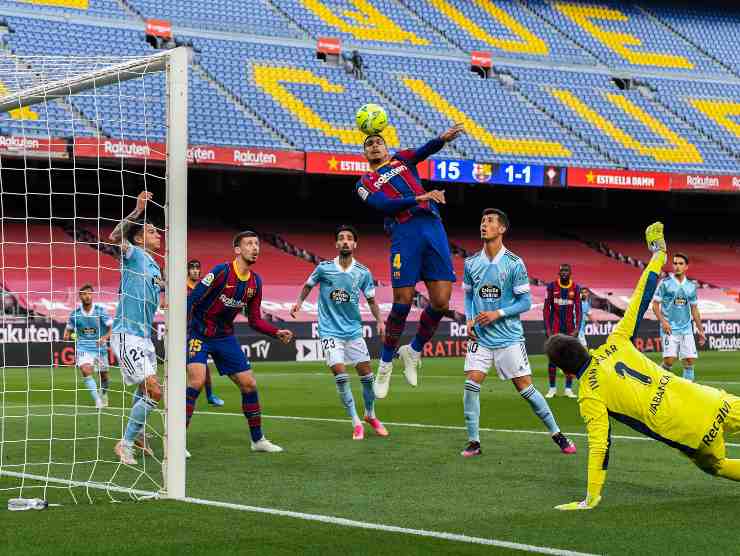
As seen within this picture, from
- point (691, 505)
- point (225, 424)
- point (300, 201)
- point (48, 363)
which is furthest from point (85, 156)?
point (691, 505)

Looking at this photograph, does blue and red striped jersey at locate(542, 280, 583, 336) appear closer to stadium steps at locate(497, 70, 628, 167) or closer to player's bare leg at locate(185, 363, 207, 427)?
player's bare leg at locate(185, 363, 207, 427)

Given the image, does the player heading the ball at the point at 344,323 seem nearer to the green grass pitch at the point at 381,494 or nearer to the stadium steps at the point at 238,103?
the green grass pitch at the point at 381,494

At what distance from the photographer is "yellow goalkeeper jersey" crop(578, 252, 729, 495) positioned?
707 cm

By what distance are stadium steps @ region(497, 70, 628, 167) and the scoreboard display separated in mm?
3593

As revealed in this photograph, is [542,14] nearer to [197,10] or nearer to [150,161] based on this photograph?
[197,10]

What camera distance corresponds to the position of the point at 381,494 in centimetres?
797

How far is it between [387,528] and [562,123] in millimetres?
33493

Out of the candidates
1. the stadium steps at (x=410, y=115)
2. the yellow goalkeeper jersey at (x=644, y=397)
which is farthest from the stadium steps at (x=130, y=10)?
the yellow goalkeeper jersey at (x=644, y=397)

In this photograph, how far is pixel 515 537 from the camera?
6.30 metres

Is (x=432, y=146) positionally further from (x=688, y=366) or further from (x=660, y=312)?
(x=688, y=366)

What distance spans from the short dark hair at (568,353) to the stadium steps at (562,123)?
3106cm

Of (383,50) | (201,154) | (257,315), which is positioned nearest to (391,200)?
(257,315)

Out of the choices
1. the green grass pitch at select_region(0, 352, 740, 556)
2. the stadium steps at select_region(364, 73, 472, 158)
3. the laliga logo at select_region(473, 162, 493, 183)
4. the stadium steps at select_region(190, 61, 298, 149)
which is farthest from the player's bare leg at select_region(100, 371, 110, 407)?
the stadium steps at select_region(364, 73, 472, 158)

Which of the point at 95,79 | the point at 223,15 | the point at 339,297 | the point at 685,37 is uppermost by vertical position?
the point at 685,37
